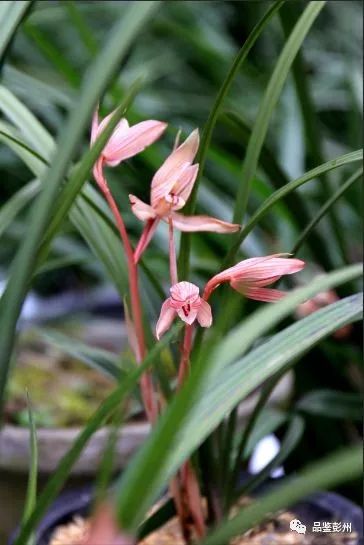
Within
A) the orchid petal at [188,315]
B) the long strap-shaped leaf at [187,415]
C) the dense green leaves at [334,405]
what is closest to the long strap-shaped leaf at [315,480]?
the long strap-shaped leaf at [187,415]

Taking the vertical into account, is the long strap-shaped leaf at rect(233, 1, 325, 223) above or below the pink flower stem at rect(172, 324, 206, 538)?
above

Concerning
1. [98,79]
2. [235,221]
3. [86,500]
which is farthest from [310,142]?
[98,79]

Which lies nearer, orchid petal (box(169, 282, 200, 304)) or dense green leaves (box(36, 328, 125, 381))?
orchid petal (box(169, 282, 200, 304))

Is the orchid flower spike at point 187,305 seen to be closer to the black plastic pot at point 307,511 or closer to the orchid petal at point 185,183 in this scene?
the orchid petal at point 185,183

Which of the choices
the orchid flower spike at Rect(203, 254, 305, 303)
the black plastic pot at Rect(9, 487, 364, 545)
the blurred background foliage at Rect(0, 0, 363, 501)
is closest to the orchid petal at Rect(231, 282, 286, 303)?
the orchid flower spike at Rect(203, 254, 305, 303)

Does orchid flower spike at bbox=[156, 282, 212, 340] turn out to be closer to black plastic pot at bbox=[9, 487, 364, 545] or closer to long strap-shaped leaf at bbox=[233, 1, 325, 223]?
long strap-shaped leaf at bbox=[233, 1, 325, 223]

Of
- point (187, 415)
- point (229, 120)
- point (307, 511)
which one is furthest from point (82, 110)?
point (307, 511)

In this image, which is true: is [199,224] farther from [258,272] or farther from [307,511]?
[307,511]
